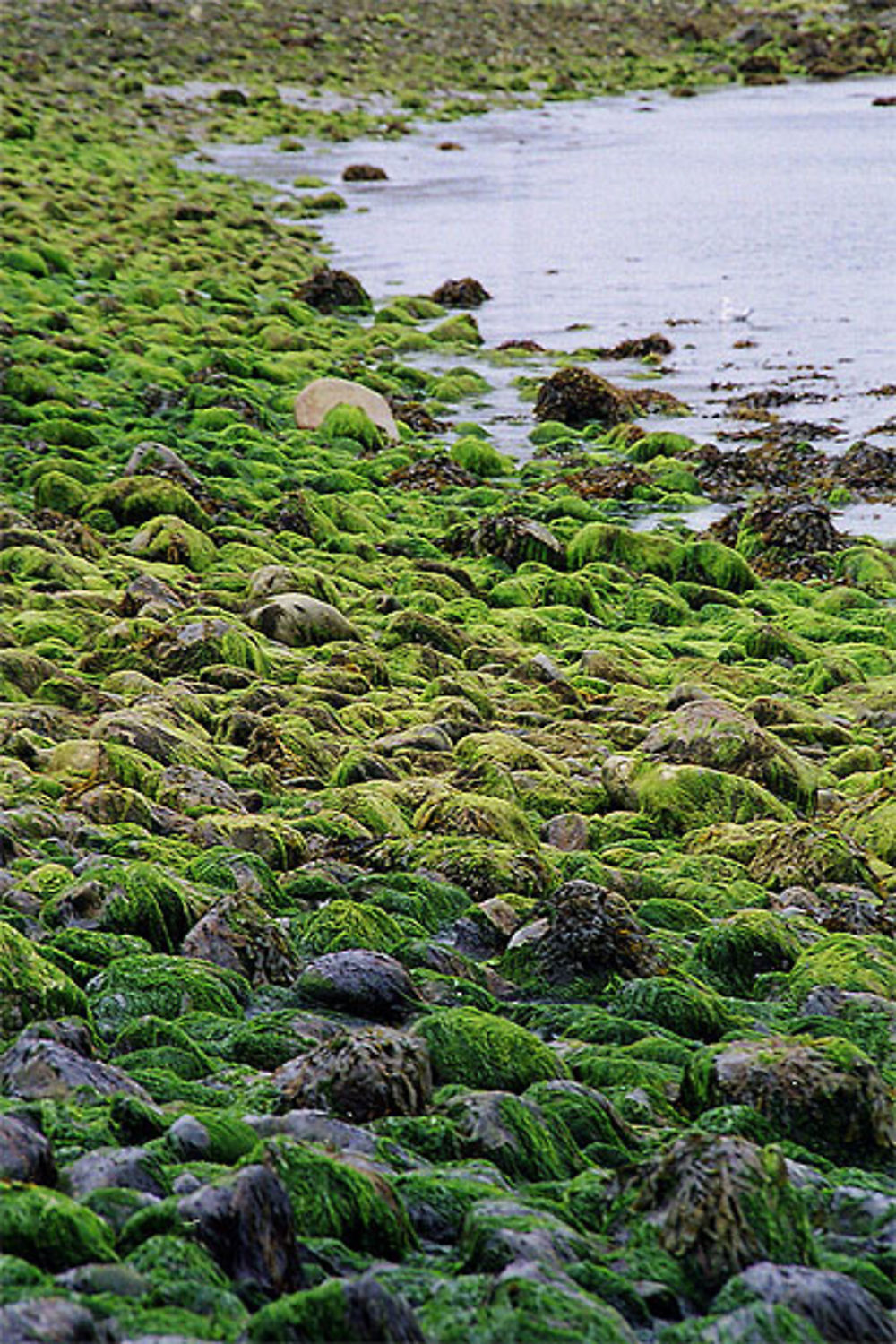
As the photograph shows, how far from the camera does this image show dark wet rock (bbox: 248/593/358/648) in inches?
363

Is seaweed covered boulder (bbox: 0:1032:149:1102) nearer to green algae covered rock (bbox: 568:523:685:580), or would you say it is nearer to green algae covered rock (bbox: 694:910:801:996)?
green algae covered rock (bbox: 694:910:801:996)

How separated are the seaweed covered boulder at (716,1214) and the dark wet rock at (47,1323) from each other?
4.18ft

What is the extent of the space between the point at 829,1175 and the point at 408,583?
708 centimetres

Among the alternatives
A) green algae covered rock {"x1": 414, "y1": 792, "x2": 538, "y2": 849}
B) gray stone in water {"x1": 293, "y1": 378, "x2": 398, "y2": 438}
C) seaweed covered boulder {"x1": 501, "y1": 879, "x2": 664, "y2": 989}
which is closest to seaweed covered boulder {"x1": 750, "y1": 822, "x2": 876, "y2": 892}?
green algae covered rock {"x1": 414, "y1": 792, "x2": 538, "y2": 849}

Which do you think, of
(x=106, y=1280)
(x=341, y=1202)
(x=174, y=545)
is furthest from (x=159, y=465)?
(x=106, y=1280)

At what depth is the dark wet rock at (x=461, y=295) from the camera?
70.6ft

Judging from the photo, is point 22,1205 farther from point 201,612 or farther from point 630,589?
point 630,589

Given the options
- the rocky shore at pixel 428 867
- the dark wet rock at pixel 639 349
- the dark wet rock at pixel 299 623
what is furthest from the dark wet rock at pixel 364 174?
the dark wet rock at pixel 299 623

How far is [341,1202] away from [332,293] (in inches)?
734

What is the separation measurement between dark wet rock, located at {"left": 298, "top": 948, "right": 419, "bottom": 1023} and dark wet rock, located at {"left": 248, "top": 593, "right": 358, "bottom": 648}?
178 inches

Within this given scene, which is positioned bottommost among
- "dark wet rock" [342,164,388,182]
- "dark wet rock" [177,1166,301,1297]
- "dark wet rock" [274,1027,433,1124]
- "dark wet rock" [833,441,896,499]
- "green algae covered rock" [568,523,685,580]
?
"green algae covered rock" [568,523,685,580]

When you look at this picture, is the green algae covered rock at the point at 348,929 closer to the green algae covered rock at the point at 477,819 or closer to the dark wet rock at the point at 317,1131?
the green algae covered rock at the point at 477,819

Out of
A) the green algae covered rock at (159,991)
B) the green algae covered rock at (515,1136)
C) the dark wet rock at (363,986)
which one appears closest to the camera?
the green algae covered rock at (515,1136)

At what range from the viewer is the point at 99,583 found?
31.7ft
